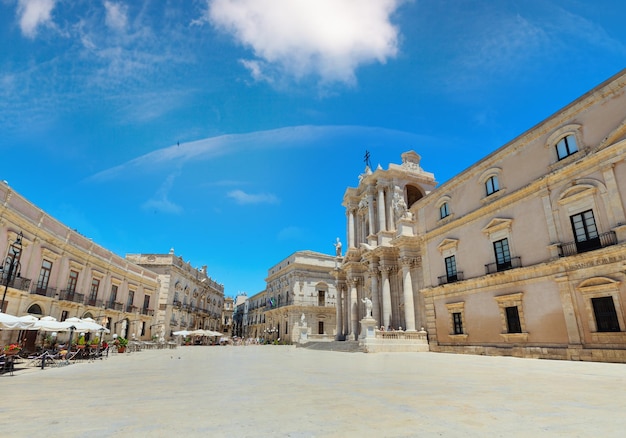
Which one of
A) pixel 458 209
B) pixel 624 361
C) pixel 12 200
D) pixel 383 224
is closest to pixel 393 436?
pixel 624 361

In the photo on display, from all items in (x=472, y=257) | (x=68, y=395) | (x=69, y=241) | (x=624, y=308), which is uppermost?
(x=69, y=241)

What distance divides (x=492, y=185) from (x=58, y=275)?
1049 inches

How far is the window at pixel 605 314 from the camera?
1220 cm

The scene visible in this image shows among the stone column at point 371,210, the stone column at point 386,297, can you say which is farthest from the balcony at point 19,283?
the stone column at point 371,210

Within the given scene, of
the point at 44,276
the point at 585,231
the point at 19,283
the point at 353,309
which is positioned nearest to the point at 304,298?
the point at 353,309

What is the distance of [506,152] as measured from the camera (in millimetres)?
17453

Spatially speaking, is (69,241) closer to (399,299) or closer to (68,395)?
(68,395)

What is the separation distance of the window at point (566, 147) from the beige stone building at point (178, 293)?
3729 centimetres

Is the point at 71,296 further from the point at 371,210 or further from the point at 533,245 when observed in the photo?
the point at 533,245

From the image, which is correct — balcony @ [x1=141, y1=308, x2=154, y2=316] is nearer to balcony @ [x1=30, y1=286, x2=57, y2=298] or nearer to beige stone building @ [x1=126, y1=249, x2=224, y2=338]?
beige stone building @ [x1=126, y1=249, x2=224, y2=338]

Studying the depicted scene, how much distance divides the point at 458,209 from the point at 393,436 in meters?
18.8

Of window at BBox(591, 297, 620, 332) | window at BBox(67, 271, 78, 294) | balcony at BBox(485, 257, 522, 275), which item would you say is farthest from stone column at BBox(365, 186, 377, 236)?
window at BBox(67, 271, 78, 294)

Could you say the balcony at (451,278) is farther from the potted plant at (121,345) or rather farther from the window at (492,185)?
the potted plant at (121,345)

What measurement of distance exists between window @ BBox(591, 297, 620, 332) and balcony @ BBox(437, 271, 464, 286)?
22.7ft
